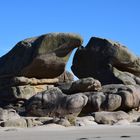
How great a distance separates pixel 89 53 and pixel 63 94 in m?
8.28

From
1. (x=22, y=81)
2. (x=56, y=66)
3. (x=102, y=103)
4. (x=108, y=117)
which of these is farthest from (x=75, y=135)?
(x=56, y=66)

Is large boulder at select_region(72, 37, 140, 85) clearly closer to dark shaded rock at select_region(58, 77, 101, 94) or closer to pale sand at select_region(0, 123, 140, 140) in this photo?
dark shaded rock at select_region(58, 77, 101, 94)

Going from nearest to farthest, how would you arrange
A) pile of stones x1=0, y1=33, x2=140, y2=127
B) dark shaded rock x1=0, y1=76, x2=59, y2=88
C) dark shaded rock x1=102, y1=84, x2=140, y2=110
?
dark shaded rock x1=102, y1=84, x2=140, y2=110
pile of stones x1=0, y1=33, x2=140, y2=127
dark shaded rock x1=0, y1=76, x2=59, y2=88

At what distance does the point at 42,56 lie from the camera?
96.2 ft

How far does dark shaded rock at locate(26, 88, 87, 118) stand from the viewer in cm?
2206

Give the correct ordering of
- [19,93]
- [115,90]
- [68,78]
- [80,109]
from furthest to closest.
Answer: [68,78], [19,93], [115,90], [80,109]

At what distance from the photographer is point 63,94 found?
23391 millimetres

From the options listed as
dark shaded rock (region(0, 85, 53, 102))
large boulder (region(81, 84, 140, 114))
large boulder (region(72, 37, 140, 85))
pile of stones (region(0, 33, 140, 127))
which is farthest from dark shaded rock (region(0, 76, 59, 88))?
large boulder (region(81, 84, 140, 114))

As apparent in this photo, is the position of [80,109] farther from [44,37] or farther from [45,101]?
[44,37]

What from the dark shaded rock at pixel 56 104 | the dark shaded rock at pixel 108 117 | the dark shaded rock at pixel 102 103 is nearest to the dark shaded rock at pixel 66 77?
the dark shaded rock at pixel 56 104

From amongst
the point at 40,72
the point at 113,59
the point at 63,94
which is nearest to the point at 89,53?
the point at 113,59

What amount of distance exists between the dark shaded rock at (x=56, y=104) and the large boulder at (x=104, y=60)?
23.1 ft

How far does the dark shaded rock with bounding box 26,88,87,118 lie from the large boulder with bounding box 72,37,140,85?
705cm

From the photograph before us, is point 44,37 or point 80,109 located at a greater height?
point 44,37
